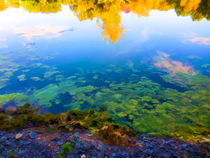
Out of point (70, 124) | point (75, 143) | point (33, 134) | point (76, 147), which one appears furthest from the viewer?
point (70, 124)

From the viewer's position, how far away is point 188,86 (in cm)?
1131

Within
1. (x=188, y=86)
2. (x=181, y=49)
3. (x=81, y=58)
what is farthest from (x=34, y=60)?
(x=181, y=49)

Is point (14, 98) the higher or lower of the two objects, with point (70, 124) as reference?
lower

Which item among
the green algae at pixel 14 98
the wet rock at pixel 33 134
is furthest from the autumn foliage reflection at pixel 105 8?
the green algae at pixel 14 98

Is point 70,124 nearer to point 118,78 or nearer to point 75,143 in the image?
point 75,143

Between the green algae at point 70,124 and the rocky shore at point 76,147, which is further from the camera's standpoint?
the green algae at point 70,124

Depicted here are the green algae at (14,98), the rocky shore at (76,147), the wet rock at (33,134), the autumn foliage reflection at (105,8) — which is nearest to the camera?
the rocky shore at (76,147)

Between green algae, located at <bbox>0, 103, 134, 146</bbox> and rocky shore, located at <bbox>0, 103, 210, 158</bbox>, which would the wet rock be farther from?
green algae, located at <bbox>0, 103, 134, 146</bbox>

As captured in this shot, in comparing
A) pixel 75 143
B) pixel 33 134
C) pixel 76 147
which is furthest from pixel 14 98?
pixel 76 147

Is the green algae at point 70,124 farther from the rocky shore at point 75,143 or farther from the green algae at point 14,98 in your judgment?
the green algae at point 14,98

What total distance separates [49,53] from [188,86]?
2320 centimetres

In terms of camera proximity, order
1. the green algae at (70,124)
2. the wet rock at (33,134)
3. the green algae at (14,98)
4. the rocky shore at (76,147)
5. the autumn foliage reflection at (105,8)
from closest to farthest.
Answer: the rocky shore at (76,147)
the wet rock at (33,134)
the green algae at (70,124)
the autumn foliage reflection at (105,8)
the green algae at (14,98)

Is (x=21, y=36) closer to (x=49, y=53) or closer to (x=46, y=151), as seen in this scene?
(x=49, y=53)

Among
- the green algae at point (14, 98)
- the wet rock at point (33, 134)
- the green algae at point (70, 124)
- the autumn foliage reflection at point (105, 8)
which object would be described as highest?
the autumn foliage reflection at point (105, 8)
